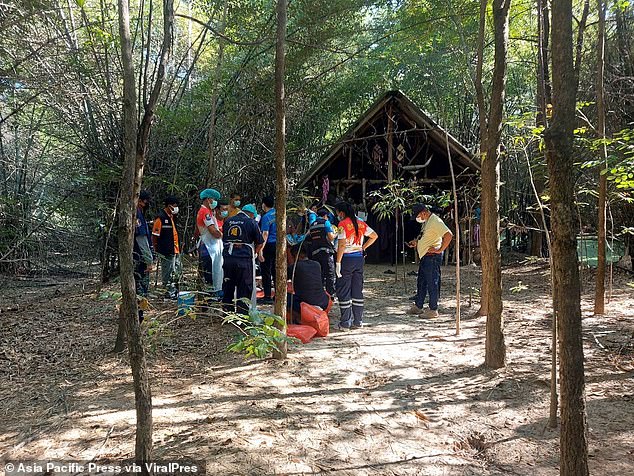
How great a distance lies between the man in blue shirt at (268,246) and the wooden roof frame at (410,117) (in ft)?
16.4

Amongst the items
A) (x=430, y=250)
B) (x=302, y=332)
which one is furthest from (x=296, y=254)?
(x=430, y=250)

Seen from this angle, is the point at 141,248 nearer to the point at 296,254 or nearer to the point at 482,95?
the point at 296,254

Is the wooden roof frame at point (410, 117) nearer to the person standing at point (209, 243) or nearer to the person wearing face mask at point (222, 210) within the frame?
the person wearing face mask at point (222, 210)

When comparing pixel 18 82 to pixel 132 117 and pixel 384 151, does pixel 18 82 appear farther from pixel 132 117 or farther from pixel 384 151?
pixel 384 151

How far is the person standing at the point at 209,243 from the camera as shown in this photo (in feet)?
19.4

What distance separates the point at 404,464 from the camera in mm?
2660

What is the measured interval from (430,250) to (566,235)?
164 inches

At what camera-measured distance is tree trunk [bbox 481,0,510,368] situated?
396 cm

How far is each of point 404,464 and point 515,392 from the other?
4.85 ft

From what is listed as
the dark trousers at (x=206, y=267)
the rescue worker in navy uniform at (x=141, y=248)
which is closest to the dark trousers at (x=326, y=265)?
the dark trousers at (x=206, y=267)

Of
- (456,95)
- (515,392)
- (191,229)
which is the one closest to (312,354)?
(515,392)

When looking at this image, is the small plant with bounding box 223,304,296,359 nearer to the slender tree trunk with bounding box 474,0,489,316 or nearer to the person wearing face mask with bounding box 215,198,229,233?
the slender tree trunk with bounding box 474,0,489,316

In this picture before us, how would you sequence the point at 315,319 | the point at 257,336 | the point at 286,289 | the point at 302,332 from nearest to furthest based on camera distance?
the point at 257,336, the point at 286,289, the point at 302,332, the point at 315,319

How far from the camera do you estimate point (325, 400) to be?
356 cm
